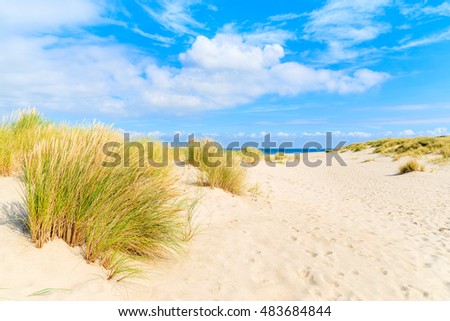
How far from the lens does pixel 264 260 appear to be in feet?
14.3

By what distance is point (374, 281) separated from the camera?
397cm

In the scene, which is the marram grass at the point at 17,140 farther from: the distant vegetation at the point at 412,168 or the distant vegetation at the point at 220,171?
Answer: the distant vegetation at the point at 412,168

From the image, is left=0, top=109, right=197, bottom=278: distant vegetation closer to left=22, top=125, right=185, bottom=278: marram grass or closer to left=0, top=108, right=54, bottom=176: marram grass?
left=22, top=125, right=185, bottom=278: marram grass

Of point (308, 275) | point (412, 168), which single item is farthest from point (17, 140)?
point (412, 168)

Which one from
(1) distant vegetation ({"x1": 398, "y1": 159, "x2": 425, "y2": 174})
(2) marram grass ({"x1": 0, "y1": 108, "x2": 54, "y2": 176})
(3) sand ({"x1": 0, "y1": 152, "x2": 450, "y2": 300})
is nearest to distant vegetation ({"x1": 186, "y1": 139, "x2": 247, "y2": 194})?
(3) sand ({"x1": 0, "y1": 152, "x2": 450, "y2": 300})

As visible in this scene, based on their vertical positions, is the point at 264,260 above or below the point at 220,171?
below

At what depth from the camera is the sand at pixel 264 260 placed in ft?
9.86

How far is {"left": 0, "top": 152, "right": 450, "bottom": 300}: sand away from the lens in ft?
9.86

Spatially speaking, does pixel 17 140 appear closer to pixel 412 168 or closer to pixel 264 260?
pixel 264 260

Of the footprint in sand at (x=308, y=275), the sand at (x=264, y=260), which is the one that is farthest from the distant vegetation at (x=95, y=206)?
the footprint in sand at (x=308, y=275)

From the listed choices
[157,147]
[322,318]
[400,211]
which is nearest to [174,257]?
[322,318]

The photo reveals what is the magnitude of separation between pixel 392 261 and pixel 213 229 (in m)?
2.94

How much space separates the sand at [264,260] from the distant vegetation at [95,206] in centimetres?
17

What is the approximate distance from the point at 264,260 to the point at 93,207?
242cm
